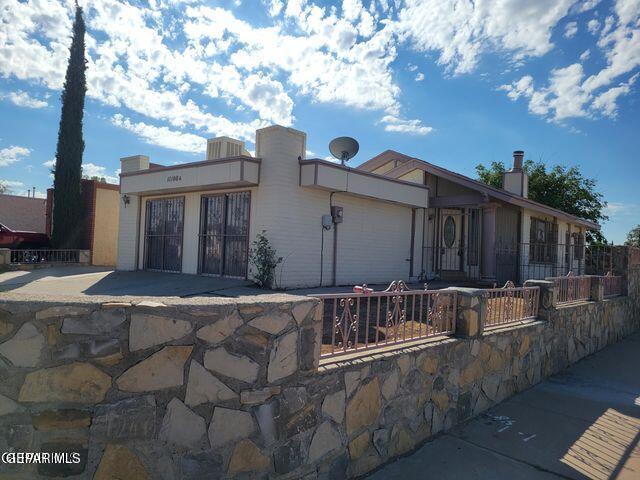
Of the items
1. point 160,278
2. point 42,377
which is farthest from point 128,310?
point 160,278

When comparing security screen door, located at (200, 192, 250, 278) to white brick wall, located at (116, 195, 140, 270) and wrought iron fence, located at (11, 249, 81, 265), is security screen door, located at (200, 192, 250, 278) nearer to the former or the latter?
white brick wall, located at (116, 195, 140, 270)

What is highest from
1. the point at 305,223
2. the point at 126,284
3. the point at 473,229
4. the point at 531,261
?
the point at 473,229

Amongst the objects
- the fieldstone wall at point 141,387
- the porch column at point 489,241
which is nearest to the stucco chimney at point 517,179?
the porch column at point 489,241

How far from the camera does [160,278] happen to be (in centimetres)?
1049

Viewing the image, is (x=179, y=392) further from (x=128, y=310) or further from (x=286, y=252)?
(x=286, y=252)

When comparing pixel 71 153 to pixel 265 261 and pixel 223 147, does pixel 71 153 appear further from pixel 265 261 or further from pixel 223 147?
pixel 265 261

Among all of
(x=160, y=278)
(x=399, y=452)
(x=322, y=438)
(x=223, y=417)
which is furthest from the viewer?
(x=160, y=278)

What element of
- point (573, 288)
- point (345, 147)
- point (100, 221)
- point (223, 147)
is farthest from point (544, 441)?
point (100, 221)

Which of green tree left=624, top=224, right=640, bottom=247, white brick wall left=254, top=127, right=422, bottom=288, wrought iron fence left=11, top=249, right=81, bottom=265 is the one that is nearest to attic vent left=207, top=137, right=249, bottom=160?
white brick wall left=254, top=127, right=422, bottom=288

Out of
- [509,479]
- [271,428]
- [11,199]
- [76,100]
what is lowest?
[509,479]

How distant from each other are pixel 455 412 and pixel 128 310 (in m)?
3.60

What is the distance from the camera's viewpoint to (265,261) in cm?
925

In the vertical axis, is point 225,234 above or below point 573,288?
above

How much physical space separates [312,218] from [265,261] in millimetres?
1593
